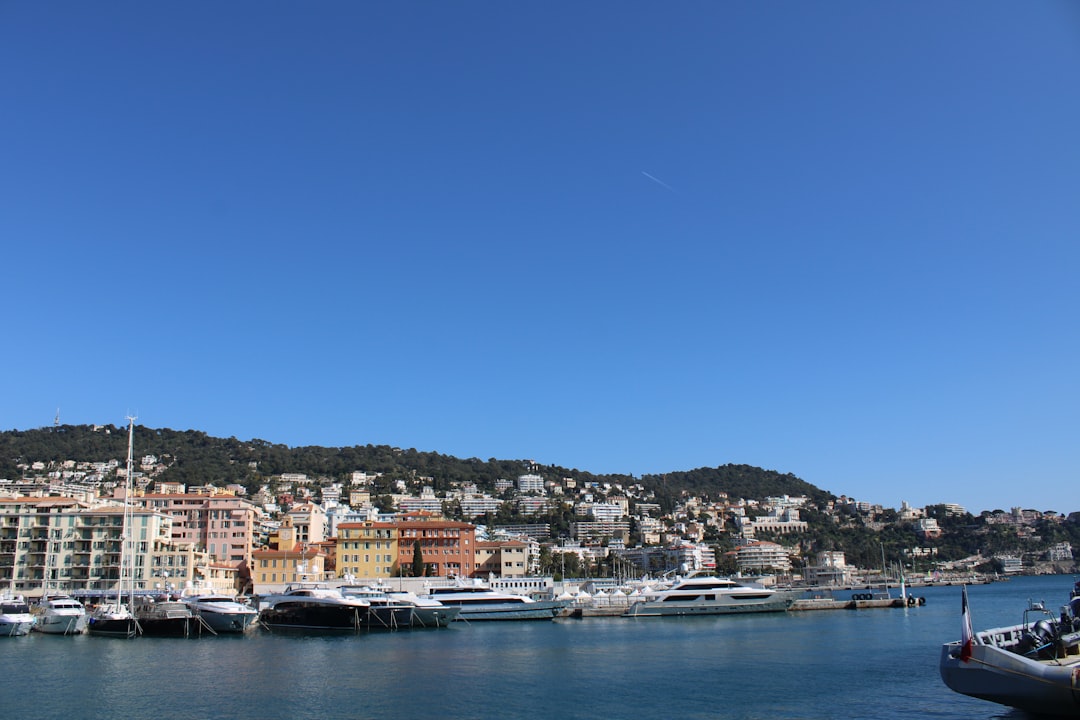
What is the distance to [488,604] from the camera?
220 feet

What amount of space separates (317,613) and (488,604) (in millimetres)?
16295

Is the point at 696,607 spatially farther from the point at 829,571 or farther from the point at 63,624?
the point at 829,571

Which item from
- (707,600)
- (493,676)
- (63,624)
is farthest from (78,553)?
(493,676)

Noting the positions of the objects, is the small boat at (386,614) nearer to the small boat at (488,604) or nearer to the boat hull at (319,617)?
the boat hull at (319,617)

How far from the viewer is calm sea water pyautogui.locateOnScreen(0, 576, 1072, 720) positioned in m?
26.3

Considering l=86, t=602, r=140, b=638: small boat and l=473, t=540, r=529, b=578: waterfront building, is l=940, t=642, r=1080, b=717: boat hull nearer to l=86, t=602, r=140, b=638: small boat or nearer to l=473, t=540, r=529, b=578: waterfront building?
l=86, t=602, r=140, b=638: small boat

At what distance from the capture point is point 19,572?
239 feet

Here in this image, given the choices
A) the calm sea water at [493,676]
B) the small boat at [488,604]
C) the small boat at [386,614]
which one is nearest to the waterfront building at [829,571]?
the small boat at [488,604]

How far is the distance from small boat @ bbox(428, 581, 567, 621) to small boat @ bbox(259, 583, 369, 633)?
1052 centimetres

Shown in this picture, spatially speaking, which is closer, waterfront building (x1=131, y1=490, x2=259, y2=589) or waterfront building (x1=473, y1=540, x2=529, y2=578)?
waterfront building (x1=131, y1=490, x2=259, y2=589)

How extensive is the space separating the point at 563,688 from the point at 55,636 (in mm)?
37728

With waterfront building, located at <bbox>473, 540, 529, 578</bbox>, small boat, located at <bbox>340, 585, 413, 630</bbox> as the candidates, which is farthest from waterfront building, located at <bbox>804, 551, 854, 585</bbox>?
small boat, located at <bbox>340, 585, 413, 630</bbox>

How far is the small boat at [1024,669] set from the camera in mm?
21391

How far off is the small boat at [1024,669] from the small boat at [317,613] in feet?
131
